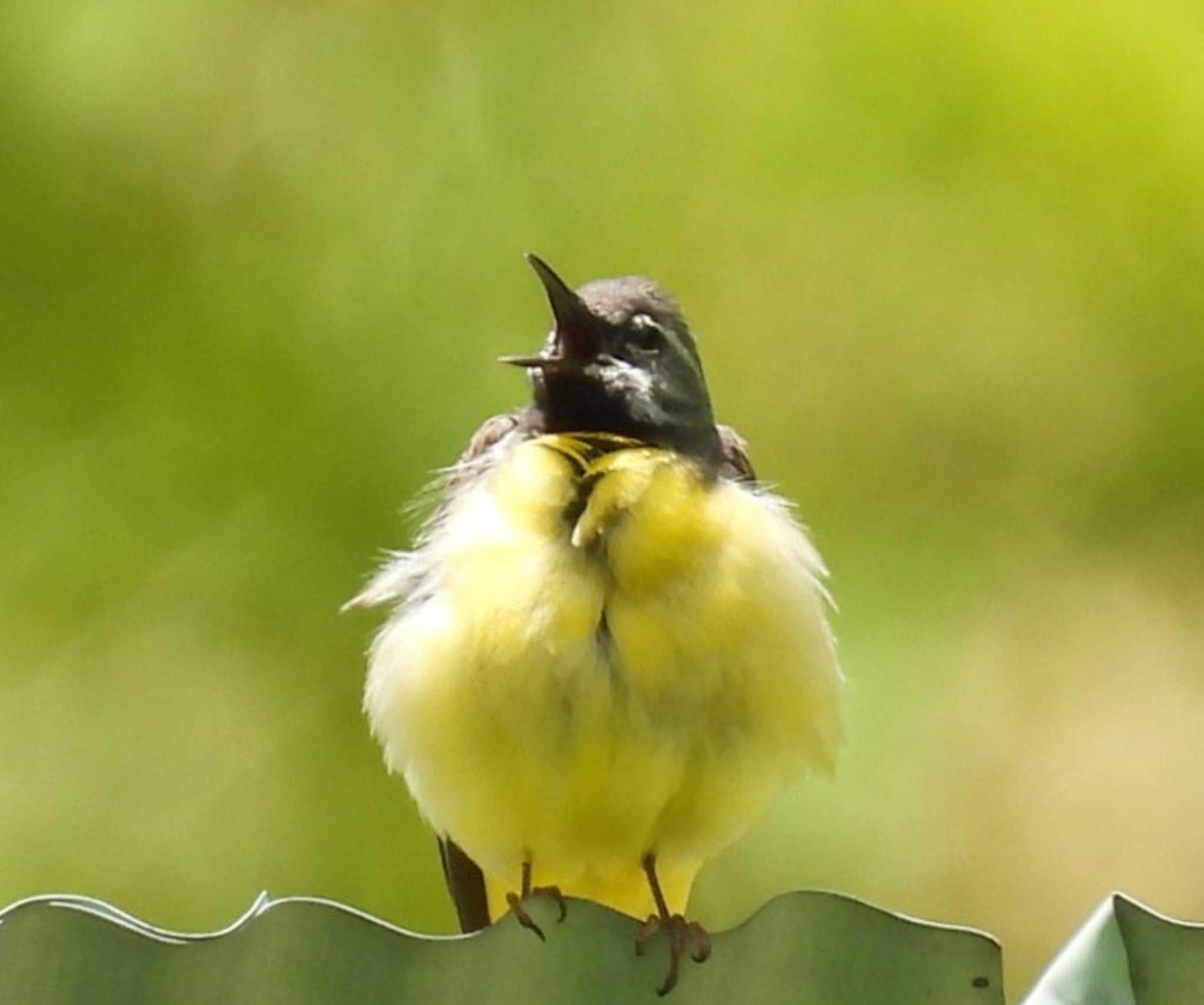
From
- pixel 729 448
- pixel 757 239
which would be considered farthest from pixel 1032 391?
pixel 729 448

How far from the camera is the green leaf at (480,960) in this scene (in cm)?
159

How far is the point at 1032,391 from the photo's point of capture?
164 inches

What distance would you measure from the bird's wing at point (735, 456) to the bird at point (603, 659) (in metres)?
0.08

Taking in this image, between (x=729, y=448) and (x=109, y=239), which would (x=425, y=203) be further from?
(x=729, y=448)

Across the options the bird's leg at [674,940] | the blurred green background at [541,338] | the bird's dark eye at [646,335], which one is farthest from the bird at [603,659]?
the blurred green background at [541,338]

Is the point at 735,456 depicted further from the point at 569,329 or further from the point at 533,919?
the point at 533,919

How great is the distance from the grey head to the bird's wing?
2 centimetres

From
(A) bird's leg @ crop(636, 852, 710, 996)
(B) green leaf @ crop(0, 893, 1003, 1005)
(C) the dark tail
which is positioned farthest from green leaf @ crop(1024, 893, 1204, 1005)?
(C) the dark tail

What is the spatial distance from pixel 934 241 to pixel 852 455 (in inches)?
18.5

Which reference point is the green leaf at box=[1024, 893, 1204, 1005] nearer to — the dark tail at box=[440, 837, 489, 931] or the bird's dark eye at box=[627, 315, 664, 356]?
the bird's dark eye at box=[627, 315, 664, 356]

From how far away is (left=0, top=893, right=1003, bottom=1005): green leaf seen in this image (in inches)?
62.4

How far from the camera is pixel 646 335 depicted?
10.4 feet

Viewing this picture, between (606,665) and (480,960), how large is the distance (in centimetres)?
100

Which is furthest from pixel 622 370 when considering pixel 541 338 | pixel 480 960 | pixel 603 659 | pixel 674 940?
pixel 480 960
